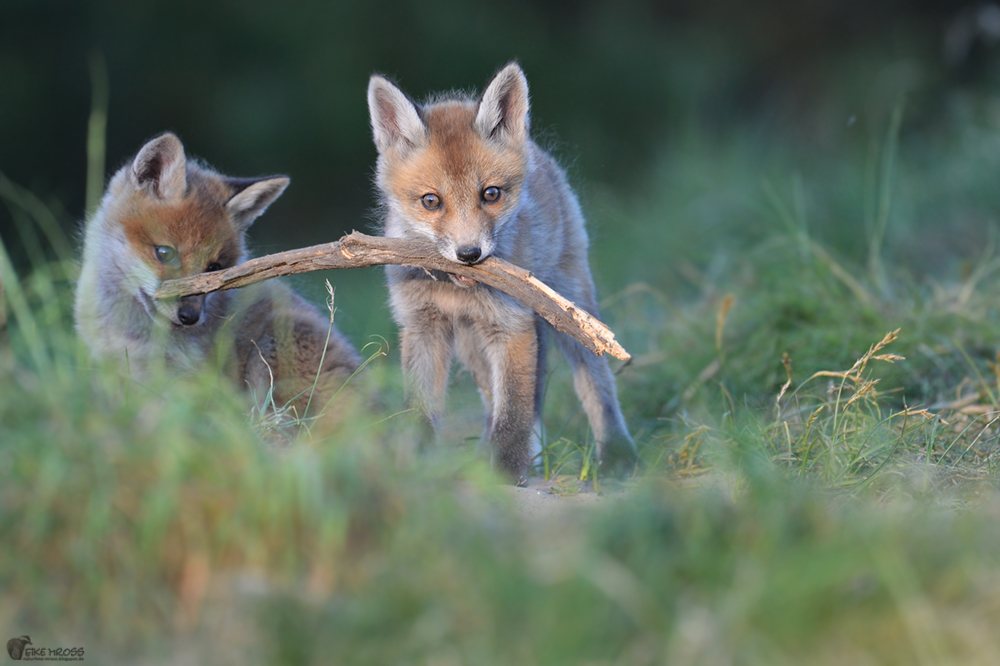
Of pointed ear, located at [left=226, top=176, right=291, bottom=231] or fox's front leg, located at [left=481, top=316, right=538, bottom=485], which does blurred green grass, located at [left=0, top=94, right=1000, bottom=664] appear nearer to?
fox's front leg, located at [left=481, top=316, right=538, bottom=485]

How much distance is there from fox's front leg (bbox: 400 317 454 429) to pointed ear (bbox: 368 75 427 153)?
0.76 m

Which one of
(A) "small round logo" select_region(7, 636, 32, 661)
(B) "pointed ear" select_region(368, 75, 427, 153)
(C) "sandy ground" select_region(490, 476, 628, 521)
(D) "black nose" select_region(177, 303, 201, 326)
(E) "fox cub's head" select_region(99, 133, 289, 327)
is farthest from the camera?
(B) "pointed ear" select_region(368, 75, 427, 153)

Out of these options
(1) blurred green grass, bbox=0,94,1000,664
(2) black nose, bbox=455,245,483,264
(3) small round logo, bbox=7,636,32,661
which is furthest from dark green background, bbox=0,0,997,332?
(3) small round logo, bbox=7,636,32,661

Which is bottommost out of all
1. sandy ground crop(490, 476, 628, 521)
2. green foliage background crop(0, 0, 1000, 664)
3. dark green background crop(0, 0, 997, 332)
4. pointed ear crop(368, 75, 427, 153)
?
sandy ground crop(490, 476, 628, 521)

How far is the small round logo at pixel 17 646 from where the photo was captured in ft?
5.83

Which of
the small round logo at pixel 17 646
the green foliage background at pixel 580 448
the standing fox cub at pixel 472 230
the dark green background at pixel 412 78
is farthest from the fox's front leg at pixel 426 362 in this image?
the dark green background at pixel 412 78

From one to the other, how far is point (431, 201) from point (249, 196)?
31.8 inches

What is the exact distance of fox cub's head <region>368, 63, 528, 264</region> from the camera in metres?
3.44

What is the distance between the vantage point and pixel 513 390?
357 cm

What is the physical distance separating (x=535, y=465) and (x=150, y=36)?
7312 millimetres

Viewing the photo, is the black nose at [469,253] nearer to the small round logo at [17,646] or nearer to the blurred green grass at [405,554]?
the blurred green grass at [405,554]

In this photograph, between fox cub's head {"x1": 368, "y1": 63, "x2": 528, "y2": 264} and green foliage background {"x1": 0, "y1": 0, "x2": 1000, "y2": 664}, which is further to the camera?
fox cub's head {"x1": 368, "y1": 63, "x2": 528, "y2": 264}

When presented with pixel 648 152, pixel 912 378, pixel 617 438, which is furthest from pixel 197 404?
pixel 648 152

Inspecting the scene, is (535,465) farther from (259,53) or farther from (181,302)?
(259,53)
